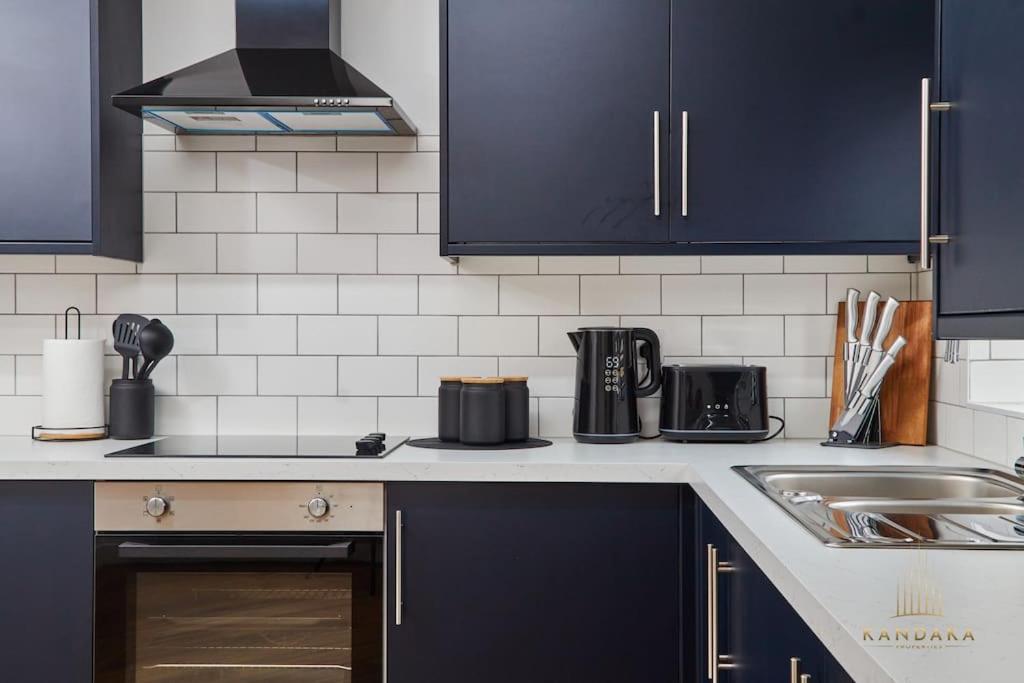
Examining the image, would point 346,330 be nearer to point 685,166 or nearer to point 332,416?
point 332,416

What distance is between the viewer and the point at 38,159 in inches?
89.6

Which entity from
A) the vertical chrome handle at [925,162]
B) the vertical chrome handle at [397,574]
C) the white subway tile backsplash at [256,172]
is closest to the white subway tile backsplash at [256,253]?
the white subway tile backsplash at [256,172]

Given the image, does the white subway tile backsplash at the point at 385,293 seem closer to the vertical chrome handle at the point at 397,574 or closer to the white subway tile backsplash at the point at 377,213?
the white subway tile backsplash at the point at 377,213

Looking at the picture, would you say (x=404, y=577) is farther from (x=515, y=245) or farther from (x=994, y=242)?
(x=994, y=242)

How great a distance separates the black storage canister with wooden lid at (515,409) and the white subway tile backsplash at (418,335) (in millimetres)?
296

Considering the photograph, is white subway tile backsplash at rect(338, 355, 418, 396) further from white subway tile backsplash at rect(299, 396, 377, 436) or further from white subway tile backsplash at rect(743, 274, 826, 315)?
white subway tile backsplash at rect(743, 274, 826, 315)

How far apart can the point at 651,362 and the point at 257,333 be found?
3.74 ft

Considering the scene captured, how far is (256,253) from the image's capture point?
259 cm

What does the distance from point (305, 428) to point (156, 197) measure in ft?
2.63

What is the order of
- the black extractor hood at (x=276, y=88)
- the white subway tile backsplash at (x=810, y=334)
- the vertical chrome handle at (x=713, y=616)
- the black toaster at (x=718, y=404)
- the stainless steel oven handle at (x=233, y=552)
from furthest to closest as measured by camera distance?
the white subway tile backsplash at (x=810, y=334) → the black toaster at (x=718, y=404) → the black extractor hood at (x=276, y=88) → the stainless steel oven handle at (x=233, y=552) → the vertical chrome handle at (x=713, y=616)

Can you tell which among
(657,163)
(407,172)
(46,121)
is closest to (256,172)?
(407,172)

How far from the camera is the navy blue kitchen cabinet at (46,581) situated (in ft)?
6.71

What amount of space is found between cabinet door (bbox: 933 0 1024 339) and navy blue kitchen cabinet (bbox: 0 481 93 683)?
72.7 inches

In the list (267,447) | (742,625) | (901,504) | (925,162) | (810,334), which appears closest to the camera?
(925,162)
